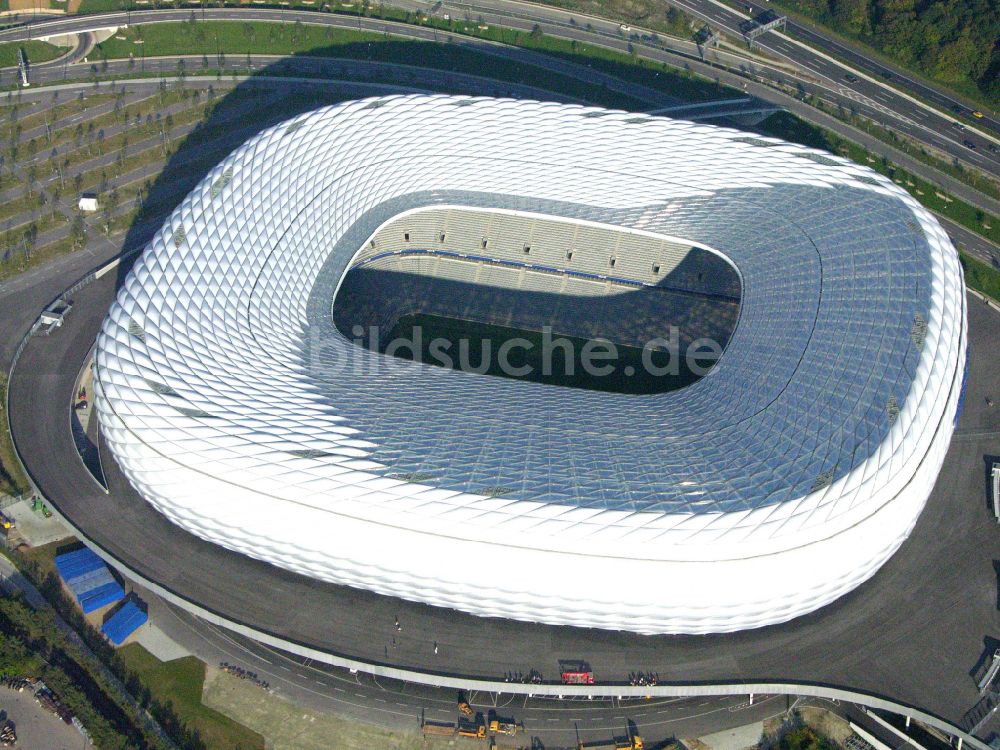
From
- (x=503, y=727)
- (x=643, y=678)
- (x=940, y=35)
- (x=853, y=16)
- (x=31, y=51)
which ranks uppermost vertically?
(x=853, y=16)

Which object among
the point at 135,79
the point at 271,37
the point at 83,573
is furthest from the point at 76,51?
the point at 83,573

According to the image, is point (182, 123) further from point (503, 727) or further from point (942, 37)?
point (942, 37)

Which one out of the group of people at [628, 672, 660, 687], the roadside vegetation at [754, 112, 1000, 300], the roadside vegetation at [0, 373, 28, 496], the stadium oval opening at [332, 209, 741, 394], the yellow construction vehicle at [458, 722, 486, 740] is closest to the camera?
the group of people at [628, 672, 660, 687]

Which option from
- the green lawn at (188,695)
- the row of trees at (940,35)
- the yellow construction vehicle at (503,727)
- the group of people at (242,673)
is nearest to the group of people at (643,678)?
the yellow construction vehicle at (503,727)

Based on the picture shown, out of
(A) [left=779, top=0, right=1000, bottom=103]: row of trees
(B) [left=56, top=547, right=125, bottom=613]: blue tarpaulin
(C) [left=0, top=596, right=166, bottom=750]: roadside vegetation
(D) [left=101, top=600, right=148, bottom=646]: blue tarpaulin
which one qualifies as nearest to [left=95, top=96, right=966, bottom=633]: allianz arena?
(D) [left=101, top=600, right=148, bottom=646]: blue tarpaulin

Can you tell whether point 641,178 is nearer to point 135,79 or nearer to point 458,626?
point 458,626

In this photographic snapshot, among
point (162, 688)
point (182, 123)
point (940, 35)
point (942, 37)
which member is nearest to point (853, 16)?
point (940, 35)

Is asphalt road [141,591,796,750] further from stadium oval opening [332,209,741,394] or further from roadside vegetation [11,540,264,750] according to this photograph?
stadium oval opening [332,209,741,394]
